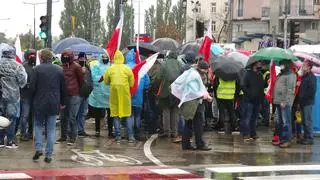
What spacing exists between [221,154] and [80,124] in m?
3.60

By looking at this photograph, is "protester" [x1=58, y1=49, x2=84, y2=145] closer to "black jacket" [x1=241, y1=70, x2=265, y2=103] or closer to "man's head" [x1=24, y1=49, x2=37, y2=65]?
"man's head" [x1=24, y1=49, x2=37, y2=65]

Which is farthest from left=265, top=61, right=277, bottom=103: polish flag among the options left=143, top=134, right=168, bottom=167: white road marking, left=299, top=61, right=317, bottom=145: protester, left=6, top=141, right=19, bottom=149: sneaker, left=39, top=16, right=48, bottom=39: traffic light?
left=39, top=16, right=48, bottom=39: traffic light

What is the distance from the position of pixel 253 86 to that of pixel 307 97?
3.86 ft

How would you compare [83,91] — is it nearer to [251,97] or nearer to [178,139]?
[178,139]

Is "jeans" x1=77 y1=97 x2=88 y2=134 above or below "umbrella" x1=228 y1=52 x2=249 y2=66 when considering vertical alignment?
below

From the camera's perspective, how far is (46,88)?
437 inches

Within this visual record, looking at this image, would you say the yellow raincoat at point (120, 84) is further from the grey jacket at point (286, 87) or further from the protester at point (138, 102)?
the grey jacket at point (286, 87)

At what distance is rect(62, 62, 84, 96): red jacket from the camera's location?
13.3 metres

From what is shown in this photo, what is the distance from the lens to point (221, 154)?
12664mm

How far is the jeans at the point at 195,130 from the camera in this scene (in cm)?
1288

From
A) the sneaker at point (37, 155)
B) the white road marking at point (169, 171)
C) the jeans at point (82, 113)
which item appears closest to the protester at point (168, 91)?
the jeans at point (82, 113)

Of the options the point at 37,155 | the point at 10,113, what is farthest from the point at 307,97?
the point at 10,113

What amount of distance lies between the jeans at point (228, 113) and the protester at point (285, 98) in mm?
1799

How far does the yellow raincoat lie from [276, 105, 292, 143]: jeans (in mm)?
3188
